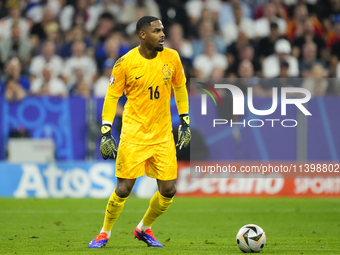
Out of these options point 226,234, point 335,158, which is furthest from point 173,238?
point 335,158

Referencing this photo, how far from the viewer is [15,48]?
579 inches

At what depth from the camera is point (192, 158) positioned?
1277 cm

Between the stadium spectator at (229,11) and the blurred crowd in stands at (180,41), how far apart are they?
0.09 feet

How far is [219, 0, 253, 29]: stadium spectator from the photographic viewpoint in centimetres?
1548

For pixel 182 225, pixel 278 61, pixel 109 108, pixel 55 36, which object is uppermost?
pixel 55 36

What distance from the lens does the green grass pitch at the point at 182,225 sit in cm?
669

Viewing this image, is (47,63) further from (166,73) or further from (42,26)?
(166,73)

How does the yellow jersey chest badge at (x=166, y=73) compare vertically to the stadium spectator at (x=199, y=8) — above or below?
below

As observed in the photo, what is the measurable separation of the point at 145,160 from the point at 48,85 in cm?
757

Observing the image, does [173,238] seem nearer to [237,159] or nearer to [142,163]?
[142,163]

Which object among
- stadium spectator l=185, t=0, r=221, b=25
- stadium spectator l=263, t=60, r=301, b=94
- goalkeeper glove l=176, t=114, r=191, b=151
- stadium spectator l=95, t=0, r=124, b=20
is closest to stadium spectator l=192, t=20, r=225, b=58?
stadium spectator l=185, t=0, r=221, b=25

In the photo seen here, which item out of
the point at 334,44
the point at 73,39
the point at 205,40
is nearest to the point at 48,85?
the point at 73,39

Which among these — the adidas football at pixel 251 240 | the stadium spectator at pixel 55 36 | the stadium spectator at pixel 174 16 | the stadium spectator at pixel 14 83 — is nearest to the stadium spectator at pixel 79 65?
the stadium spectator at pixel 55 36

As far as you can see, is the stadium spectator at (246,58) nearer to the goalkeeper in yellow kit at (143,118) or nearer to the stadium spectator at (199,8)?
the stadium spectator at (199,8)
